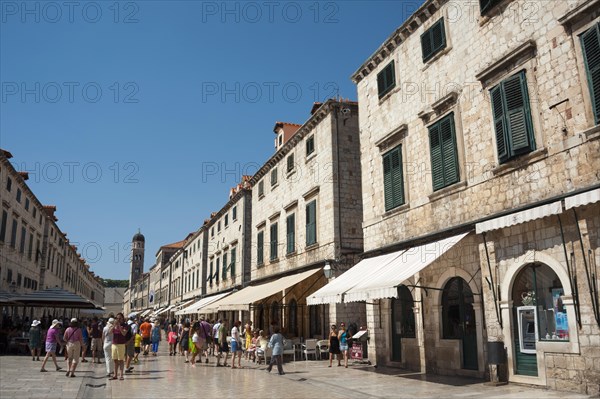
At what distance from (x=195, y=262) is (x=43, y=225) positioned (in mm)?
12892

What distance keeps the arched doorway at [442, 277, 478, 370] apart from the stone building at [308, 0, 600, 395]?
0.04 metres

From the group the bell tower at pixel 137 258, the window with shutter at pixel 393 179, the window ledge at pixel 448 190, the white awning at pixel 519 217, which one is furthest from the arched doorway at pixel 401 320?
the bell tower at pixel 137 258

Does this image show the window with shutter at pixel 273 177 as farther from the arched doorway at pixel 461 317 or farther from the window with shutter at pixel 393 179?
the arched doorway at pixel 461 317

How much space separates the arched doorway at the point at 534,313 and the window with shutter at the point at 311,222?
34.5 ft

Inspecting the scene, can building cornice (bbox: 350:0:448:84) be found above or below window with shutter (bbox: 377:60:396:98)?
above

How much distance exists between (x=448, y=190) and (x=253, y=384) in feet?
22.0

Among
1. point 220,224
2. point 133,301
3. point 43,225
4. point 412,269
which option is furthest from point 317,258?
point 133,301

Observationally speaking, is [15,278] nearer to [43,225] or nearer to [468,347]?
[43,225]

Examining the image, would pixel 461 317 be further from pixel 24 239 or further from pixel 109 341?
pixel 24 239

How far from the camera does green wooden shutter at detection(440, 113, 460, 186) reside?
12.2m

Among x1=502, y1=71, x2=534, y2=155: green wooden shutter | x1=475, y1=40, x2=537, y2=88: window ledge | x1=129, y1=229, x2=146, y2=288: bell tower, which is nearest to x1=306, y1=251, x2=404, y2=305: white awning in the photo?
x1=502, y1=71, x2=534, y2=155: green wooden shutter

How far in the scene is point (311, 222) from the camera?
2053 cm

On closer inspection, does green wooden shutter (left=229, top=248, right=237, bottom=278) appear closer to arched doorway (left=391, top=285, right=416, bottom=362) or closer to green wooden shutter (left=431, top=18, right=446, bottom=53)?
arched doorway (left=391, top=285, right=416, bottom=362)

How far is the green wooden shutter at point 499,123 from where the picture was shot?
10.6 m
